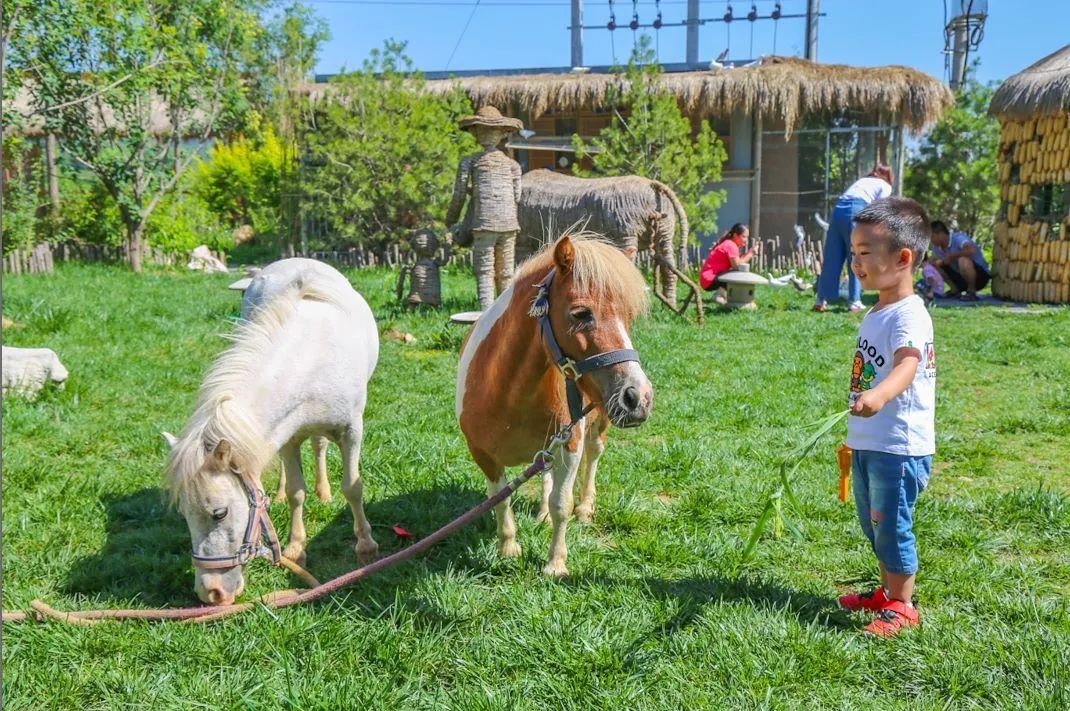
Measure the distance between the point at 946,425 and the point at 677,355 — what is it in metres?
2.90

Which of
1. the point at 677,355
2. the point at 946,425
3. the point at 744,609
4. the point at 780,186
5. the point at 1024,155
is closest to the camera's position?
the point at 744,609

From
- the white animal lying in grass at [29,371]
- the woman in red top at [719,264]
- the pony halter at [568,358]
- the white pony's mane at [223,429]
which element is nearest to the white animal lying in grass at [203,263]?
the woman in red top at [719,264]

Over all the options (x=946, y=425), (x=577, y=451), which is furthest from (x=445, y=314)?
(x=577, y=451)

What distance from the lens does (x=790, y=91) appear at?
1678cm

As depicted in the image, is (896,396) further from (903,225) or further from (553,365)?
(553,365)

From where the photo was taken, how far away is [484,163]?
9.75m

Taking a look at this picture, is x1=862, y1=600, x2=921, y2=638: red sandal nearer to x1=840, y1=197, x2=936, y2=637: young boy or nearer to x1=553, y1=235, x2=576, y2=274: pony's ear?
x1=840, y1=197, x2=936, y2=637: young boy

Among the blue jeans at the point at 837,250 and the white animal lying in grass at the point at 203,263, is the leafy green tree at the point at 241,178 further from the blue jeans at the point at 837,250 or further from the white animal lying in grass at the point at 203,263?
the blue jeans at the point at 837,250

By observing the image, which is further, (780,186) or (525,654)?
(780,186)

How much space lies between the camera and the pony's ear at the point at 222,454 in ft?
9.45

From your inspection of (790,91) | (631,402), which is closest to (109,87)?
(631,402)

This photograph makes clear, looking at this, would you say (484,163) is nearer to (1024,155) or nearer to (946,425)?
(946,425)

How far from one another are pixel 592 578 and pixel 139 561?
219 centimetres

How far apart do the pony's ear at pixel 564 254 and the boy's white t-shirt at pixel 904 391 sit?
1141 millimetres
